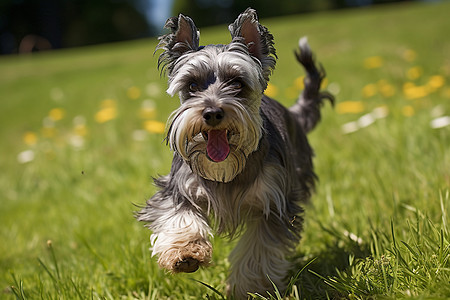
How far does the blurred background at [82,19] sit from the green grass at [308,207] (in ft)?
121

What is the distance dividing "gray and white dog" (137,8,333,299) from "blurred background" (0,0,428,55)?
144 feet

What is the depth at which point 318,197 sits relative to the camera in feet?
14.7

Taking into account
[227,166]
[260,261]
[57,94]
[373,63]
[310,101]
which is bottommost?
[57,94]

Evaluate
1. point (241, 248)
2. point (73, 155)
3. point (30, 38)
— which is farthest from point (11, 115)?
point (30, 38)

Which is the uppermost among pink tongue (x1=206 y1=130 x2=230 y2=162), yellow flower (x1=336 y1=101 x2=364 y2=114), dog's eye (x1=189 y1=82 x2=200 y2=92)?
dog's eye (x1=189 y1=82 x2=200 y2=92)

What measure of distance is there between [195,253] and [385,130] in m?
3.73

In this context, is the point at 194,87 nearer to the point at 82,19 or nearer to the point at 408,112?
the point at 408,112

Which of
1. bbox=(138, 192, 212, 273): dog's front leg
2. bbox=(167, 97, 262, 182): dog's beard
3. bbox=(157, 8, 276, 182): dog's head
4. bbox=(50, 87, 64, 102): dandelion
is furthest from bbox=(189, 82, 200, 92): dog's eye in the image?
bbox=(50, 87, 64, 102): dandelion

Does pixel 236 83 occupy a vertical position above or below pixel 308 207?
above

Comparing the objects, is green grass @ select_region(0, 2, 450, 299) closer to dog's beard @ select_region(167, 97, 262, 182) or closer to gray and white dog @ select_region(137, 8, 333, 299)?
gray and white dog @ select_region(137, 8, 333, 299)

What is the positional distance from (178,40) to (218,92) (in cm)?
45

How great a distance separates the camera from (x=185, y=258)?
251cm

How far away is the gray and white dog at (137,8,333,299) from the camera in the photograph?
257 centimetres

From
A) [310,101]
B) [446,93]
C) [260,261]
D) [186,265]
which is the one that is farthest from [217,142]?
[446,93]
